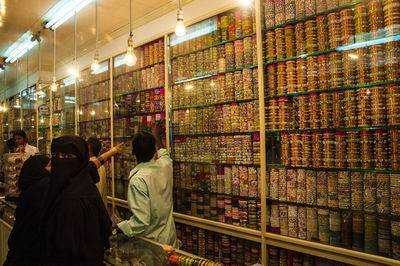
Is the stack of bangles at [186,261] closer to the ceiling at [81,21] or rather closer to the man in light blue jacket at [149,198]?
the man in light blue jacket at [149,198]

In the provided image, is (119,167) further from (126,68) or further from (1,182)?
(1,182)

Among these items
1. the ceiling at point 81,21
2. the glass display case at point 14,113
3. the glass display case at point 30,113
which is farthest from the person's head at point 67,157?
the glass display case at point 14,113

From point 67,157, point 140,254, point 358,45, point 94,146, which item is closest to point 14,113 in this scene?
point 94,146

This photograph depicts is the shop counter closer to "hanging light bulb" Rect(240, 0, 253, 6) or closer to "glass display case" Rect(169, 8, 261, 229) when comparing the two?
"glass display case" Rect(169, 8, 261, 229)

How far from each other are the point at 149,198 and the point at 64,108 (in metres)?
4.13

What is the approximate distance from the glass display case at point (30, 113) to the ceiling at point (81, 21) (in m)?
1.38

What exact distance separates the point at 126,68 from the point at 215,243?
101 inches

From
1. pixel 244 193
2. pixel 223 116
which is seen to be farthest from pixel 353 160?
pixel 223 116

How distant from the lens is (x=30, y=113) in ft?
22.4

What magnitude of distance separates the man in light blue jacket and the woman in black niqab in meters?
0.38

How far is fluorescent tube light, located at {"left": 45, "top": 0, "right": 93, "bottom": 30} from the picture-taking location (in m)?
3.39

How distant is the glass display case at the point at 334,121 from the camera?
6.00 ft

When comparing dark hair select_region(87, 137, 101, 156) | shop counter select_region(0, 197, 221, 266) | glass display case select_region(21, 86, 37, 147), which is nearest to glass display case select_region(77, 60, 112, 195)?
dark hair select_region(87, 137, 101, 156)

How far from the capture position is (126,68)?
3842 mm
